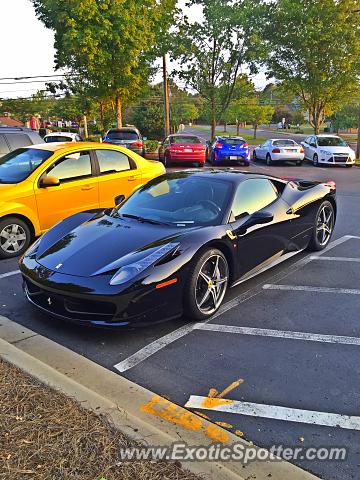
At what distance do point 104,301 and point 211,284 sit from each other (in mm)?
1091

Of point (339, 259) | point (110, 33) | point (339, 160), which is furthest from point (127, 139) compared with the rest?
point (339, 259)

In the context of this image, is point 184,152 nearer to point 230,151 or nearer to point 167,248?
point 230,151

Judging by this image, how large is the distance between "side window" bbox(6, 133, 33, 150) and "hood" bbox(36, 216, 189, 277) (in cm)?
495

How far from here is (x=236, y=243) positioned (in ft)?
14.5

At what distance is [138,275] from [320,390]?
1578 millimetres

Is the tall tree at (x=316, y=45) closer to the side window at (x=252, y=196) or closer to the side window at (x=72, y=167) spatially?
the side window at (x=72, y=167)

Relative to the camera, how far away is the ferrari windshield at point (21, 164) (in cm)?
629

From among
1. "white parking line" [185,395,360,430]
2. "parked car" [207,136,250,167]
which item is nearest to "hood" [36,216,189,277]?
"white parking line" [185,395,360,430]

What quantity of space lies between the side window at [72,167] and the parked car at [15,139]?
233cm

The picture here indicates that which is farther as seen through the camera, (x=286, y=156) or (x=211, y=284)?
(x=286, y=156)

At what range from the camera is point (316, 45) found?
923 inches

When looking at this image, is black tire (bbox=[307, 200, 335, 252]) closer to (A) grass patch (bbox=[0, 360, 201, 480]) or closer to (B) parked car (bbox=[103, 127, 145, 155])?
(A) grass patch (bbox=[0, 360, 201, 480])

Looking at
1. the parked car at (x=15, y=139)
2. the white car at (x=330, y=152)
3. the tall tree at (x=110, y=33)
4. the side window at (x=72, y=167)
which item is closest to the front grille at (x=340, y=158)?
the white car at (x=330, y=152)

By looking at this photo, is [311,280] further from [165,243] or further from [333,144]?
[333,144]
